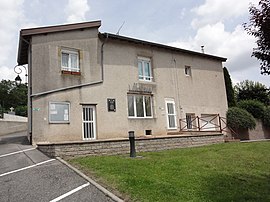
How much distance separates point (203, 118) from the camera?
20.1 metres

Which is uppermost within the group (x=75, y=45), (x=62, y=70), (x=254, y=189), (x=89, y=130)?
(x=75, y=45)

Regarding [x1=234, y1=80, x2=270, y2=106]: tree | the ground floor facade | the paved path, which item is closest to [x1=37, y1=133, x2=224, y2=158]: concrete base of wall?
the paved path

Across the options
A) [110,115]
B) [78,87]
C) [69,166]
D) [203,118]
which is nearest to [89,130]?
[110,115]

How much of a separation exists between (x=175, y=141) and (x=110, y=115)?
4.05 meters

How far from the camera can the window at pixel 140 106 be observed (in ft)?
53.6

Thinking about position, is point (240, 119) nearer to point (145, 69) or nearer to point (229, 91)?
point (229, 91)

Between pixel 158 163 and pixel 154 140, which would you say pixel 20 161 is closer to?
pixel 158 163

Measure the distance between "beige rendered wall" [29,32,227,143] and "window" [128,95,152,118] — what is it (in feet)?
1.19

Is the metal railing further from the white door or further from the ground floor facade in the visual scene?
the white door

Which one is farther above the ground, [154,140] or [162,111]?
[162,111]

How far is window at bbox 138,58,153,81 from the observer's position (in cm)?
1756

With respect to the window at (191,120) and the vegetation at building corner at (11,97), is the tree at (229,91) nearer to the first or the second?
the window at (191,120)

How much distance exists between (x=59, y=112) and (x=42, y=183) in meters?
7.22

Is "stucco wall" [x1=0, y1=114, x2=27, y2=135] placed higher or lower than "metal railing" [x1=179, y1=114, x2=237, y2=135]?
higher
